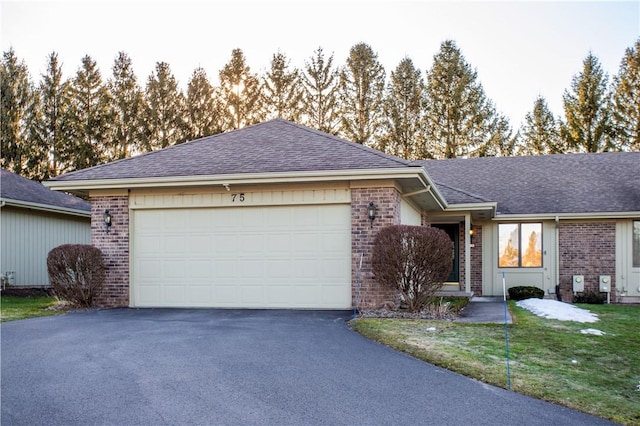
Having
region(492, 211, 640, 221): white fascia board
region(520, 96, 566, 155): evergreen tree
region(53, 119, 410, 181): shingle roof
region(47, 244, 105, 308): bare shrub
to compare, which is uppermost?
region(520, 96, 566, 155): evergreen tree

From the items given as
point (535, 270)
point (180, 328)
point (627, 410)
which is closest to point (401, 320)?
point (180, 328)

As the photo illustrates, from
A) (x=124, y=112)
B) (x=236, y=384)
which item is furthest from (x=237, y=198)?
(x=124, y=112)

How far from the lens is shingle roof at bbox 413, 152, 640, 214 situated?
16688 millimetres

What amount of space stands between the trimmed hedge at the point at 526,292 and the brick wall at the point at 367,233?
22.3 ft

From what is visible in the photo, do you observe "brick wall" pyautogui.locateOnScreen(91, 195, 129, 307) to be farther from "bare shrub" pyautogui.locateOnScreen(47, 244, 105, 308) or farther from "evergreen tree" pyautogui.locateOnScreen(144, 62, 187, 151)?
"evergreen tree" pyautogui.locateOnScreen(144, 62, 187, 151)

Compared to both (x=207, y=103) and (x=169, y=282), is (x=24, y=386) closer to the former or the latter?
(x=169, y=282)

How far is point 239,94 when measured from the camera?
3319cm

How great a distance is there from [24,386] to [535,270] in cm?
1477

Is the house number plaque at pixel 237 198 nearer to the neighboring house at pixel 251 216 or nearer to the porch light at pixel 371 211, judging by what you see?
the neighboring house at pixel 251 216

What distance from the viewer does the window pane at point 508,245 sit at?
17297 millimetres

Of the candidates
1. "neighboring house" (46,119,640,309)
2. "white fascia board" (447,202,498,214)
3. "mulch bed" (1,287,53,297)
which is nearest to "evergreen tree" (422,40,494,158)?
"white fascia board" (447,202,498,214)

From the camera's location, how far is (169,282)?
1176 centimetres

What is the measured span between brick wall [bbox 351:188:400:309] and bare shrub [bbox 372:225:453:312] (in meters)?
0.56

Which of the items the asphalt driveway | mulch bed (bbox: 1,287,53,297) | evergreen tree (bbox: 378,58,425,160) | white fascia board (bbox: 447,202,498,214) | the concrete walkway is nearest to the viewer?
the asphalt driveway
